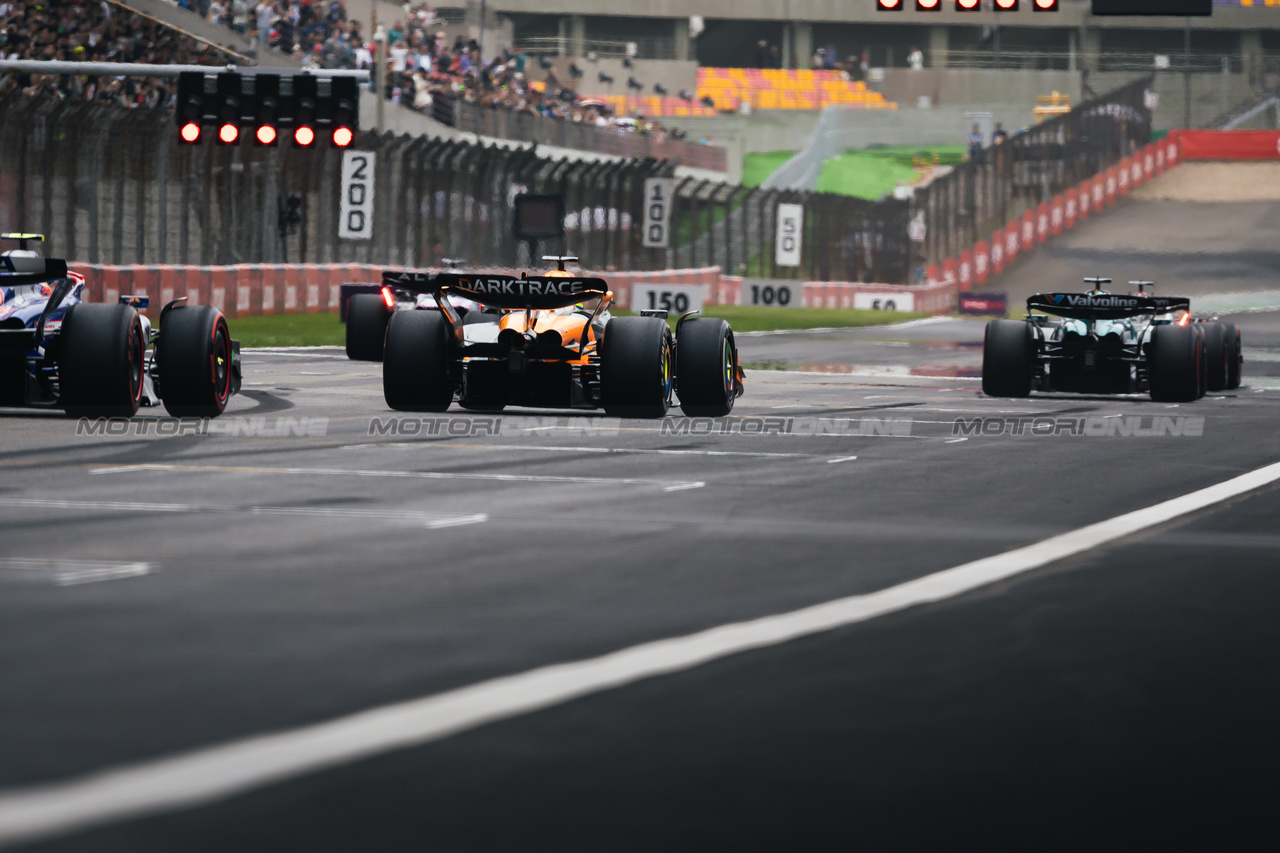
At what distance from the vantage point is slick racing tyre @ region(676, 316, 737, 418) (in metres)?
15.6

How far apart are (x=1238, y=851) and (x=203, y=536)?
5261mm

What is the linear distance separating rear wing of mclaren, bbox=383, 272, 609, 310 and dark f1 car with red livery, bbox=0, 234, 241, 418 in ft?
5.77

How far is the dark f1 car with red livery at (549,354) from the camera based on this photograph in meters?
15.1

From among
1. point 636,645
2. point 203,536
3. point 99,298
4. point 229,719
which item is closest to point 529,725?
point 229,719

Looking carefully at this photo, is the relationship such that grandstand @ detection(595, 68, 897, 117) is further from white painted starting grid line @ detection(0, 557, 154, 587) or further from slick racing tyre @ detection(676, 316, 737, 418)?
white painted starting grid line @ detection(0, 557, 154, 587)

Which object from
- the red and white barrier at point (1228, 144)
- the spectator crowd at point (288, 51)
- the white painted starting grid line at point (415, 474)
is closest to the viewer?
the white painted starting grid line at point (415, 474)

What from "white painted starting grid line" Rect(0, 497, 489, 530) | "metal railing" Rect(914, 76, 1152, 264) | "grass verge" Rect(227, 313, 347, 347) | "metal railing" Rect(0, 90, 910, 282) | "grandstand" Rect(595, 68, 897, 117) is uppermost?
"grandstand" Rect(595, 68, 897, 117)

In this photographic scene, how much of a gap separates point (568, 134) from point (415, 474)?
45.0m

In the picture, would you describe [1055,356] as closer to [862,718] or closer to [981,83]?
[862,718]

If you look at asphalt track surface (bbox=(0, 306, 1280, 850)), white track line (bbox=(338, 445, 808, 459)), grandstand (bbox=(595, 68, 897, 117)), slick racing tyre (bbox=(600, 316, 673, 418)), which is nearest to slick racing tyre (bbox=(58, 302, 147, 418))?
asphalt track surface (bbox=(0, 306, 1280, 850))

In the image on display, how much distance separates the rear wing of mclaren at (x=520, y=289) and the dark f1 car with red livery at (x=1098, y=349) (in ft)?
20.5

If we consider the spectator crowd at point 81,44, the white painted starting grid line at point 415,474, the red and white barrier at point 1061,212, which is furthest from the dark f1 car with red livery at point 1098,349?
the red and white barrier at point 1061,212

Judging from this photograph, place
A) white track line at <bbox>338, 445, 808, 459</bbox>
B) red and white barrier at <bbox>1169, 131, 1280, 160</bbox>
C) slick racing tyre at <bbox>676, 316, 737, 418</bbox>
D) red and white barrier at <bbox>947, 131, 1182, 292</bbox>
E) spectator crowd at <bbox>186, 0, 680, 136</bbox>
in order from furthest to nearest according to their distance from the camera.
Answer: red and white barrier at <bbox>1169, 131, 1280, 160</bbox>, red and white barrier at <bbox>947, 131, 1182, 292</bbox>, spectator crowd at <bbox>186, 0, 680, 136</bbox>, slick racing tyre at <bbox>676, 316, 737, 418</bbox>, white track line at <bbox>338, 445, 808, 459</bbox>

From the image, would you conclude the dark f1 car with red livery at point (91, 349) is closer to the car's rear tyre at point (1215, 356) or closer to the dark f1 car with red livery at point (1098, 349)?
the dark f1 car with red livery at point (1098, 349)
